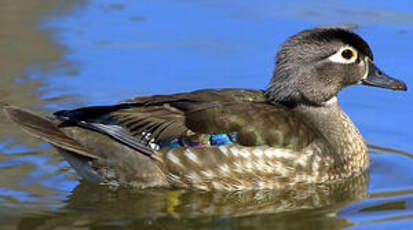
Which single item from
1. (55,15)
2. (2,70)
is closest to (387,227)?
(2,70)

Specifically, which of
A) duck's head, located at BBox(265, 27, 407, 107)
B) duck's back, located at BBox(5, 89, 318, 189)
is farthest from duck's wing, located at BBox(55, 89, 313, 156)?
duck's head, located at BBox(265, 27, 407, 107)

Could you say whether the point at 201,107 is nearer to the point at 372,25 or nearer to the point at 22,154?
the point at 22,154

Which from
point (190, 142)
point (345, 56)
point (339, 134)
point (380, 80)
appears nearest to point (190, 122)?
point (190, 142)

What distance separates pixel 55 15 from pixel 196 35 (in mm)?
2172

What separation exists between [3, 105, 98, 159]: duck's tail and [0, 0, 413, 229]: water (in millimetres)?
432

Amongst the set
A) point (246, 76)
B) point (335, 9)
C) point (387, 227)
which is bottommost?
point (387, 227)

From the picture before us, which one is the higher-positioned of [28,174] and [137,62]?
[137,62]

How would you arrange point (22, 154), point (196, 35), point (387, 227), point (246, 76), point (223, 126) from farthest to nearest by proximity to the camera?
point (196, 35), point (246, 76), point (22, 154), point (223, 126), point (387, 227)

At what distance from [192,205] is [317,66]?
1.92 metres

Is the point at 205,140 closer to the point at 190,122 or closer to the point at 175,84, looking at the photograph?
the point at 190,122

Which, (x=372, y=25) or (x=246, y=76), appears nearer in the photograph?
(x=246, y=76)

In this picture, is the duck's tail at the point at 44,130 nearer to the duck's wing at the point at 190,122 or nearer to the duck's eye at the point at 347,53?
the duck's wing at the point at 190,122

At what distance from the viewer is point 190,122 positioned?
930 centimetres

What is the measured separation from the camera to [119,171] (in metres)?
9.38
